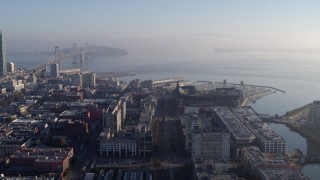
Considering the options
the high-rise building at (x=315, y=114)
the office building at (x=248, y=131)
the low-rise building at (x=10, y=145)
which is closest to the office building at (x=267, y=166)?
the office building at (x=248, y=131)

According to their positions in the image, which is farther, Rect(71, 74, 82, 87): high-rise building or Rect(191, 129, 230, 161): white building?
Rect(71, 74, 82, 87): high-rise building

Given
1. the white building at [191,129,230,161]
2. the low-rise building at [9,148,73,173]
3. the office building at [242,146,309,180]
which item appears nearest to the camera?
the office building at [242,146,309,180]

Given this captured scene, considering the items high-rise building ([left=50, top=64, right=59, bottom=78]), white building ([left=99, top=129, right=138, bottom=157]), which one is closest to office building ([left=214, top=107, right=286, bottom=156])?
white building ([left=99, top=129, right=138, bottom=157])

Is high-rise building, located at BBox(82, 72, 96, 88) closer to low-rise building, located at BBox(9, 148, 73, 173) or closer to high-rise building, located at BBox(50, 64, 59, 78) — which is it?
high-rise building, located at BBox(50, 64, 59, 78)

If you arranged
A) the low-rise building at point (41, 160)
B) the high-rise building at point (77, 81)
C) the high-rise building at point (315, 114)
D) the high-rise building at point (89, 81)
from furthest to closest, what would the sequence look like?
the high-rise building at point (89, 81) < the high-rise building at point (77, 81) < the high-rise building at point (315, 114) < the low-rise building at point (41, 160)

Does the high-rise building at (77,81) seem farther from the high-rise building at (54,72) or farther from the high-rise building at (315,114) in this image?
the high-rise building at (315,114)

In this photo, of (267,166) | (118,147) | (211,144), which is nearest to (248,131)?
(211,144)

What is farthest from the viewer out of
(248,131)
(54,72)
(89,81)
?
(54,72)

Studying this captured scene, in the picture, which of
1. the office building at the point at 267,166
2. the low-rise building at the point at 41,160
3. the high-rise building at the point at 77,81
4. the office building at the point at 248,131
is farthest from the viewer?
the high-rise building at the point at 77,81

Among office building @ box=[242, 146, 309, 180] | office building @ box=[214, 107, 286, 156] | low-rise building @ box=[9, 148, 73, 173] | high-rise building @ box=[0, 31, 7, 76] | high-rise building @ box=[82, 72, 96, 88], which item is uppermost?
high-rise building @ box=[0, 31, 7, 76]

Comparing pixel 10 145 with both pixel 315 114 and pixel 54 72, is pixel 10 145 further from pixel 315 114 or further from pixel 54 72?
pixel 54 72

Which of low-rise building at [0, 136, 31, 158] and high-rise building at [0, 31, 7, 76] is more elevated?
high-rise building at [0, 31, 7, 76]
